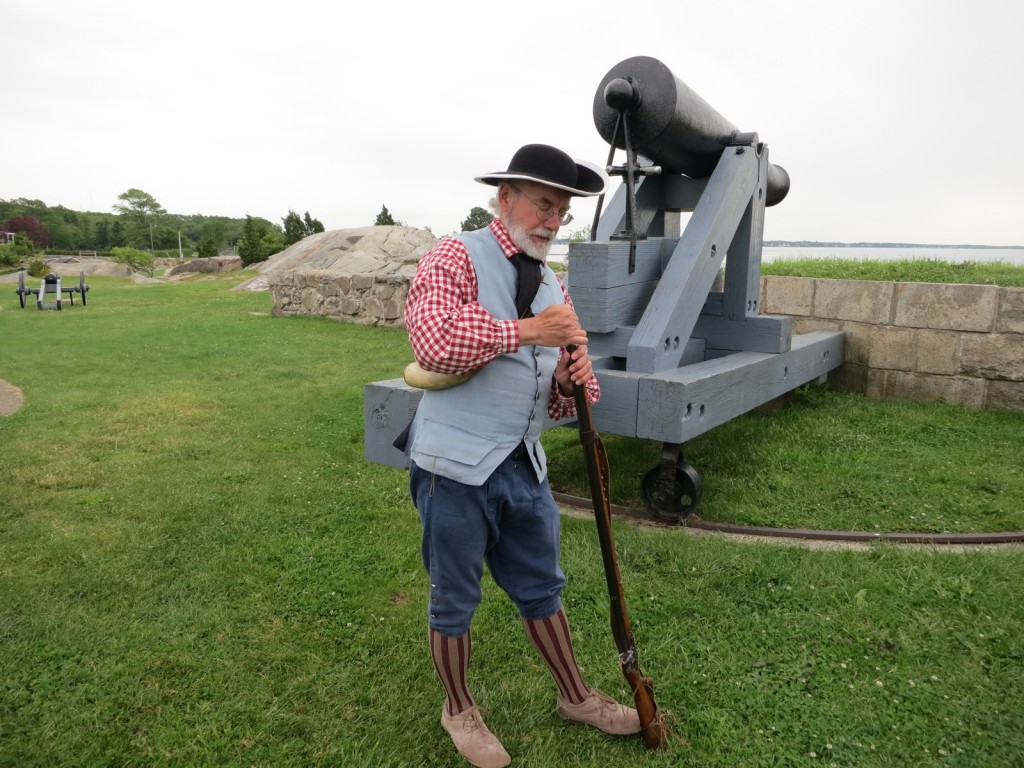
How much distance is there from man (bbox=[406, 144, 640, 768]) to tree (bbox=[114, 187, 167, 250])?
242 feet

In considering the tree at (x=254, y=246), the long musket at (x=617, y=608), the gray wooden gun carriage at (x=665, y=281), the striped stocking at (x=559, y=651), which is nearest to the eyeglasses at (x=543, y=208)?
the long musket at (x=617, y=608)

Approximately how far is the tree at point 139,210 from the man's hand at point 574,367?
242 feet

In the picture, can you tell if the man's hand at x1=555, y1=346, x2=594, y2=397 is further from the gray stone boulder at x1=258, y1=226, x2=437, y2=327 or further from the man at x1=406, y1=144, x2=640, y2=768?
the gray stone boulder at x1=258, y1=226, x2=437, y2=327

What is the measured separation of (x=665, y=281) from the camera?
14.8 feet

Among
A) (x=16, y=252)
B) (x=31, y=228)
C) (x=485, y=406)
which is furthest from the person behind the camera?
(x=31, y=228)

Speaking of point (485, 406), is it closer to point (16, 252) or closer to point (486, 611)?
point (486, 611)

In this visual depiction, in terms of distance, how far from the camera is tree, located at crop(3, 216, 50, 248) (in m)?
57.8

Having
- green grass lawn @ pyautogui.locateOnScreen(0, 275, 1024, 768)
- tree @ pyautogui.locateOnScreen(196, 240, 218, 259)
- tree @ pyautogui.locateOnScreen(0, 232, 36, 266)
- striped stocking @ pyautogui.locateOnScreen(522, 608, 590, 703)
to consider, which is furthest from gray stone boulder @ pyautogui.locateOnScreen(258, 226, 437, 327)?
tree @ pyautogui.locateOnScreen(0, 232, 36, 266)

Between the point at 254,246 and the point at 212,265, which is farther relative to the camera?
the point at 212,265

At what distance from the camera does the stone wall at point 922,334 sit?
6.30 m

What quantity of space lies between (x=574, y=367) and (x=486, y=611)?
1390mm

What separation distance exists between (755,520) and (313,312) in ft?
38.2

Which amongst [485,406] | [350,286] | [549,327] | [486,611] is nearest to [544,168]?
[549,327]

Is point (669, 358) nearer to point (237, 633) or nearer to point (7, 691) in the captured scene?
point (237, 633)
